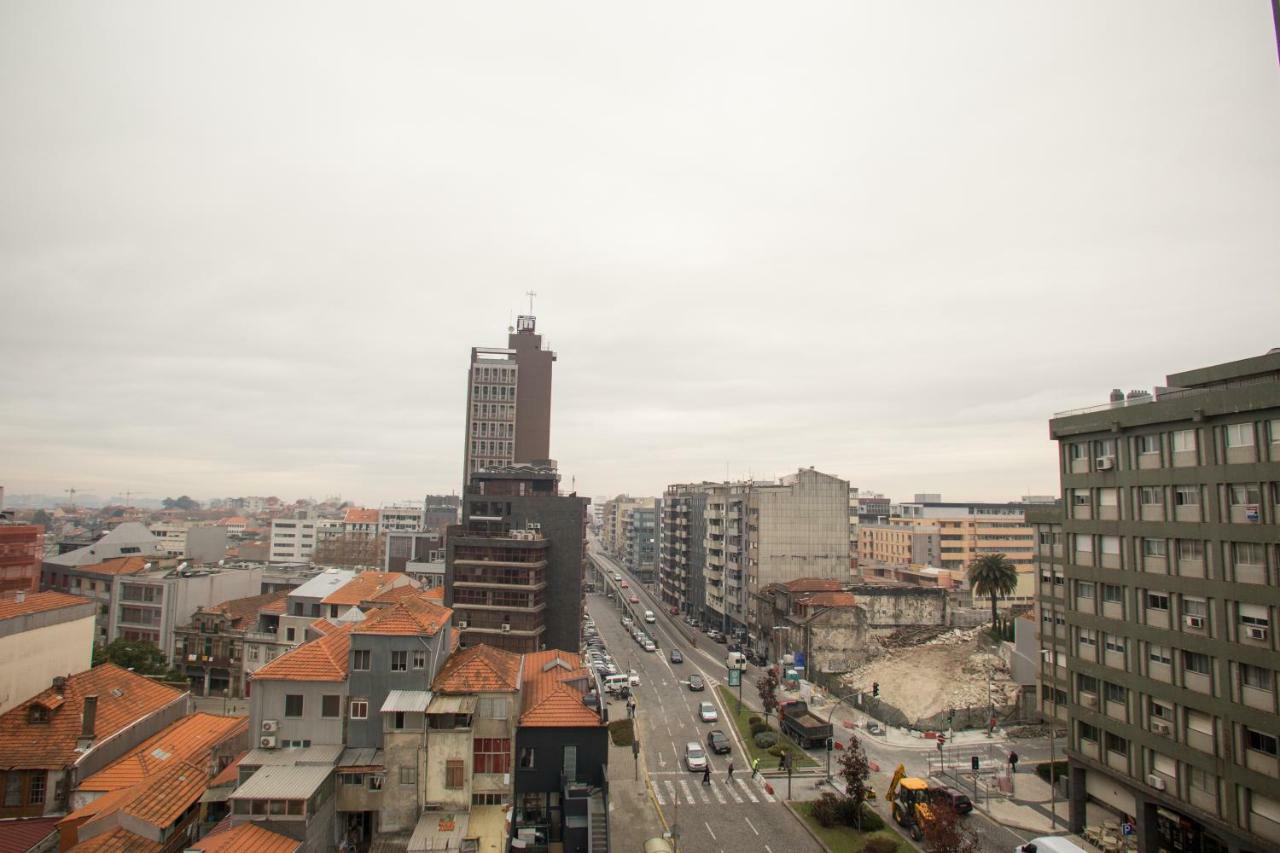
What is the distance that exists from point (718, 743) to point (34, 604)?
→ 4956 cm

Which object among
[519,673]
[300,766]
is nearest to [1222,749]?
[519,673]

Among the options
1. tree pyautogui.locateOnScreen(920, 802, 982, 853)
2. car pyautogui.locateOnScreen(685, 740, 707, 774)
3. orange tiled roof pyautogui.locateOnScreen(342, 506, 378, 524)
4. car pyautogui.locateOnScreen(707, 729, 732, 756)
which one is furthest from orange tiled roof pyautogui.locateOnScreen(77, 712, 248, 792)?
orange tiled roof pyautogui.locateOnScreen(342, 506, 378, 524)

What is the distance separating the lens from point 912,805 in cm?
3794

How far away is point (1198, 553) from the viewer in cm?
3309

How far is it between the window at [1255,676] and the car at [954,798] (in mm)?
14790

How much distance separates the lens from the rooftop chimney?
4126 cm

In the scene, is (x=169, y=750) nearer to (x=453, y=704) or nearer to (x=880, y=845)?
(x=453, y=704)

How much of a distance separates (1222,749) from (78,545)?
14019 cm

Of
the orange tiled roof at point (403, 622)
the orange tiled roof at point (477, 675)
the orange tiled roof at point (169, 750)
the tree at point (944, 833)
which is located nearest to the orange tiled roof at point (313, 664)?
the orange tiled roof at point (403, 622)

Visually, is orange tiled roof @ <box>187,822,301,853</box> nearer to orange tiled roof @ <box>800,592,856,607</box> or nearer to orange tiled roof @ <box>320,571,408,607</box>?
orange tiled roof @ <box>320,571,408,607</box>

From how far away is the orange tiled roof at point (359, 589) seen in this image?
2721 inches

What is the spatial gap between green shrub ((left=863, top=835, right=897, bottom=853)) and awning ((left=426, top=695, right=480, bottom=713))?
20.6m

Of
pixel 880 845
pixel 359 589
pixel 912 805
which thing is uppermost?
pixel 359 589

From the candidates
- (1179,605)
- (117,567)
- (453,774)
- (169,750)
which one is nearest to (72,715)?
(169,750)
